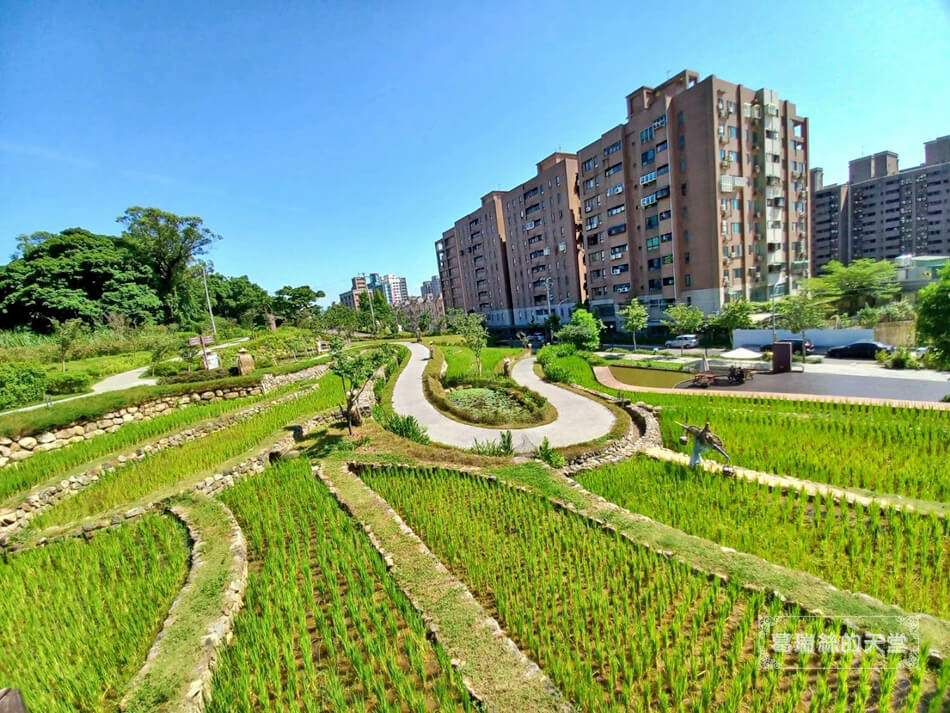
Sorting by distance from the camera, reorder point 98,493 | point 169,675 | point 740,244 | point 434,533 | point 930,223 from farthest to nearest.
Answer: point 930,223 → point 740,244 → point 98,493 → point 434,533 → point 169,675

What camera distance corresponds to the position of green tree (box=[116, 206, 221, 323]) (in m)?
41.8

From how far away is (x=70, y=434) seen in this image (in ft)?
41.7

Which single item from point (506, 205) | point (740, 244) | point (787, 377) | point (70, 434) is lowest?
point (787, 377)

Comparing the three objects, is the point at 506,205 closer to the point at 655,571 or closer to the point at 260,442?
the point at 260,442

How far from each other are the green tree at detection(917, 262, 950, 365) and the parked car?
12.2 m

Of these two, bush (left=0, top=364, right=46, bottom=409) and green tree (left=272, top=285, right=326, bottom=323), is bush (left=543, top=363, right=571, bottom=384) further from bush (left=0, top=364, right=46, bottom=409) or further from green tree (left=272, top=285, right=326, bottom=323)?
green tree (left=272, top=285, right=326, bottom=323)

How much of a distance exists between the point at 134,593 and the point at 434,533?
15.8 ft

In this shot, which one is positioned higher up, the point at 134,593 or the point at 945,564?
the point at 134,593

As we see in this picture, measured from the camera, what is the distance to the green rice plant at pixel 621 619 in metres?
3.84

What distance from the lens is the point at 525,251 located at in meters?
66.1

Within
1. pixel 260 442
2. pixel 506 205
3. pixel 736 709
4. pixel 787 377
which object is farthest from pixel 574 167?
pixel 736 709

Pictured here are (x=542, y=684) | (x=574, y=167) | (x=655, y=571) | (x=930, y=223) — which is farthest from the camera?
(x=930, y=223)

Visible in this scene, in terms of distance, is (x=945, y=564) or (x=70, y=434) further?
(x=70, y=434)

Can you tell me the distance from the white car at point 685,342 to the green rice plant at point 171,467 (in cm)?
3503
